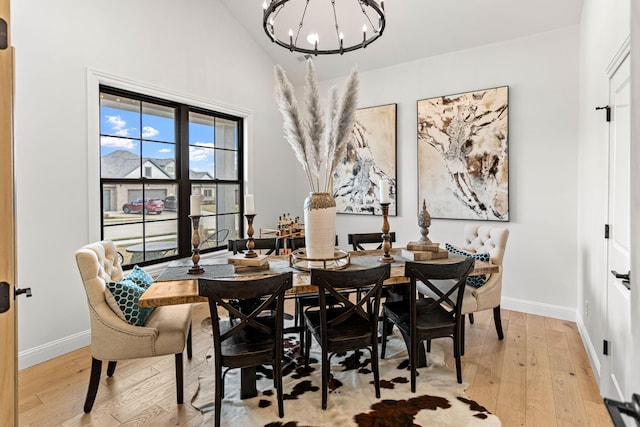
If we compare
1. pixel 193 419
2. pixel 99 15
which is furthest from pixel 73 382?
pixel 99 15

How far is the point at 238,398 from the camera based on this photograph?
2.30 m

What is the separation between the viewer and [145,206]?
3820 mm

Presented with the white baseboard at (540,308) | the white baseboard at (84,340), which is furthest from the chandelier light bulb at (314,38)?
the white baseboard at (540,308)

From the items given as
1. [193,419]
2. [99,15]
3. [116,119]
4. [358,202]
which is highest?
[99,15]

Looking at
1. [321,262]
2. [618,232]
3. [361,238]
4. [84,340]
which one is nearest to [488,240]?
[361,238]

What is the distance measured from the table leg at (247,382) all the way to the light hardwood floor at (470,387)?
0.26 meters

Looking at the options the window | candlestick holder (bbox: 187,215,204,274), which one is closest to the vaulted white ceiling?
the window

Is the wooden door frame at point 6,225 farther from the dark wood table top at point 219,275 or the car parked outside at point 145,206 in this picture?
the car parked outside at point 145,206

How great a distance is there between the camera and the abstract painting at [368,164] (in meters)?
4.79

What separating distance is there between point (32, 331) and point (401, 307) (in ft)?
9.57

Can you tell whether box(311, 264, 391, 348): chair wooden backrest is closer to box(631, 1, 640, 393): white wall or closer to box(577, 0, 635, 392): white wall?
box(631, 1, 640, 393): white wall

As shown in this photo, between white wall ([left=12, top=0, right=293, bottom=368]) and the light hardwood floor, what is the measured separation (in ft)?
1.35

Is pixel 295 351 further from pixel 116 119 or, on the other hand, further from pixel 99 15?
pixel 99 15

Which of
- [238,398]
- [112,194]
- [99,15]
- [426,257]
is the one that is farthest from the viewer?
[112,194]
